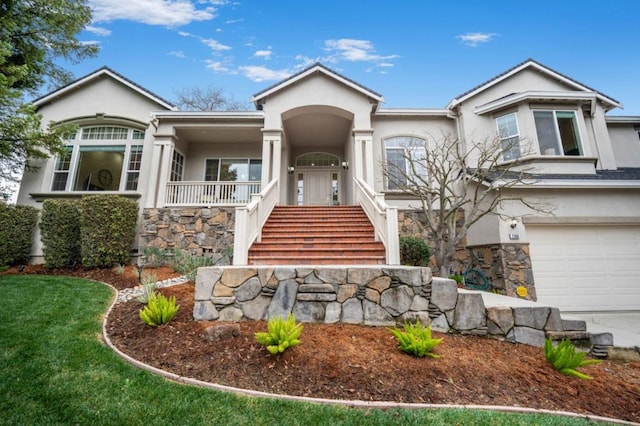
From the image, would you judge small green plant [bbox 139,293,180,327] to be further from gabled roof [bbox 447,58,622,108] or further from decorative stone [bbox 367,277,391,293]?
gabled roof [bbox 447,58,622,108]

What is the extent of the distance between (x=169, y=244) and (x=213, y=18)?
31.3 feet

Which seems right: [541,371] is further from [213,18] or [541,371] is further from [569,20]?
[213,18]

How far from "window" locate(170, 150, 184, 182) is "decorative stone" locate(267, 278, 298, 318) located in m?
7.99

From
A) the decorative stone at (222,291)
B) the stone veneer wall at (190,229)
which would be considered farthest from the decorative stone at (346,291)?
the stone veneer wall at (190,229)

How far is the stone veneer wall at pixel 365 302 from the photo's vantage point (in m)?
4.13

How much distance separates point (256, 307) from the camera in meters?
4.23

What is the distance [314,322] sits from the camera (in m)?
4.13

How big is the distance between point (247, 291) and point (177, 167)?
821 centimetres

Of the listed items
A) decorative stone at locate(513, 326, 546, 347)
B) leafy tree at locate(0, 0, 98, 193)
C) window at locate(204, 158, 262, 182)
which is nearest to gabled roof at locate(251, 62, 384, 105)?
window at locate(204, 158, 262, 182)

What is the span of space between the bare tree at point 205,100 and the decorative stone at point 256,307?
1746cm

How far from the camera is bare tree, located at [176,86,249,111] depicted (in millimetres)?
18719

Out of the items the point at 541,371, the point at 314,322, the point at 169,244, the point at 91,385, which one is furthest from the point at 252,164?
the point at 541,371

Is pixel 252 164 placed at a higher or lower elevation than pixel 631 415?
higher

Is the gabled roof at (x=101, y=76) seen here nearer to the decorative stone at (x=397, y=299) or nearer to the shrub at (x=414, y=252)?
the shrub at (x=414, y=252)
